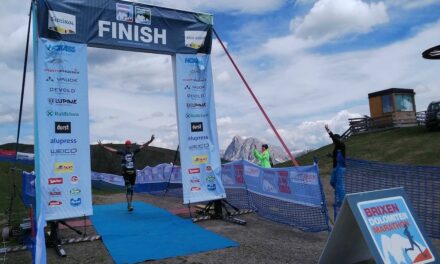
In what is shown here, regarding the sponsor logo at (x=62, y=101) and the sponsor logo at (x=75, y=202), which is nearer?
the sponsor logo at (x=62, y=101)

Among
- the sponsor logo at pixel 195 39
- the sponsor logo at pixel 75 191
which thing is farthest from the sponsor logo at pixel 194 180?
the sponsor logo at pixel 195 39

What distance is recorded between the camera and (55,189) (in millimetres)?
7363

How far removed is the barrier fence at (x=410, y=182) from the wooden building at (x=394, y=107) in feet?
82.4

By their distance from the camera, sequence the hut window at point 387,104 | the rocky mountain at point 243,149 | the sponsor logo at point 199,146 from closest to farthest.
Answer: the sponsor logo at point 199,146 < the rocky mountain at point 243,149 < the hut window at point 387,104

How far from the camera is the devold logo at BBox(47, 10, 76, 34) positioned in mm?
7512

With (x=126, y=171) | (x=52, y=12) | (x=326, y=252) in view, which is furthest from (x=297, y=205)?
(x=52, y=12)

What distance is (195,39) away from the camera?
9664mm

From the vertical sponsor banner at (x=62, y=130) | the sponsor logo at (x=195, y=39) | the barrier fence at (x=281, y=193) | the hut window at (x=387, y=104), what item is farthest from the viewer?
the hut window at (x=387, y=104)

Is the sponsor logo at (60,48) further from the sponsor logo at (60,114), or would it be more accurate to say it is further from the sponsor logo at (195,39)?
the sponsor logo at (195,39)

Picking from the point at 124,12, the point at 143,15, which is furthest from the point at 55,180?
the point at 143,15

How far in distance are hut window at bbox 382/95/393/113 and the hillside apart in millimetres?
2296

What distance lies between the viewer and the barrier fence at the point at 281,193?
7.70m

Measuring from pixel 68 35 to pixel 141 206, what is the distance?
613 cm

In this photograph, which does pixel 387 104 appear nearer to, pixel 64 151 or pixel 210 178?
pixel 210 178
